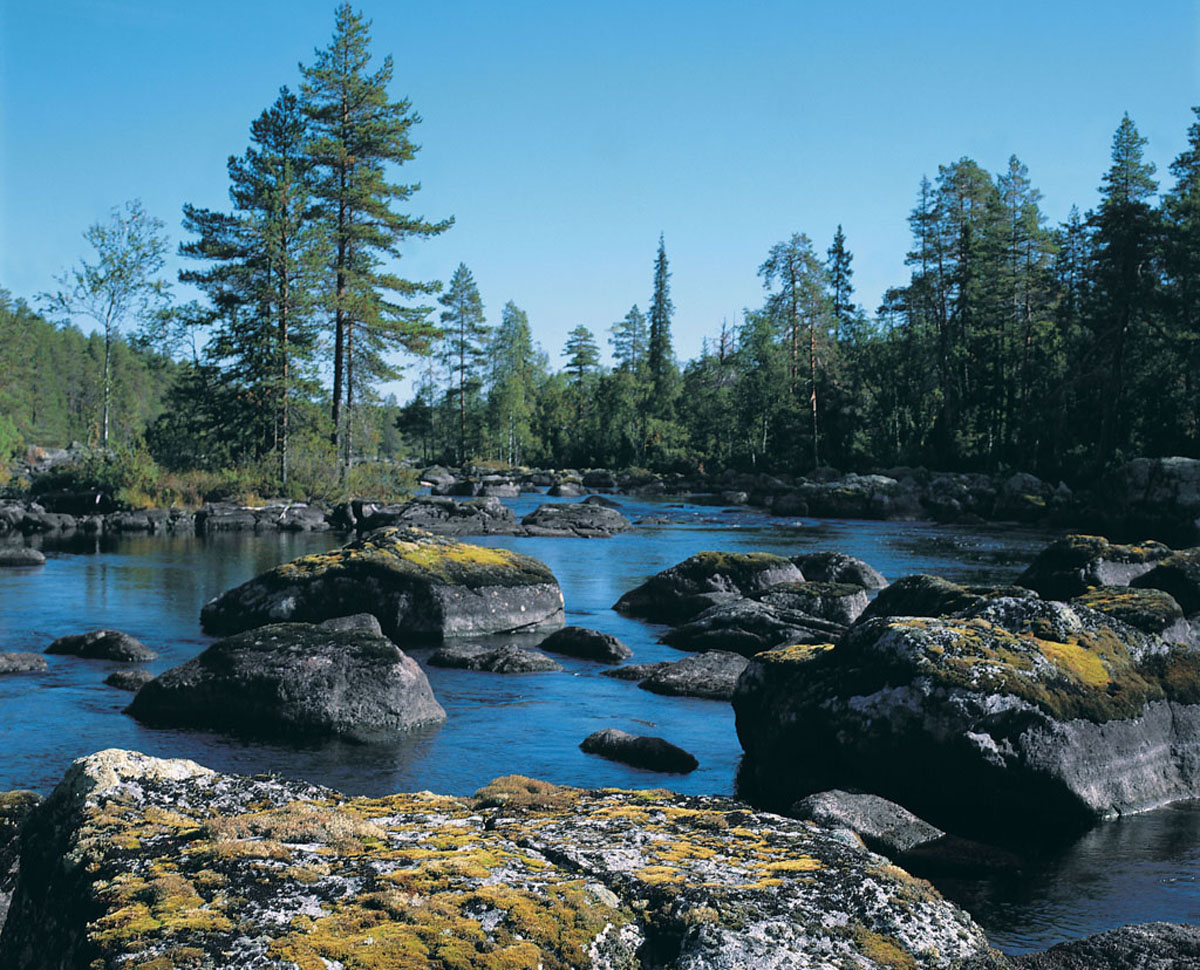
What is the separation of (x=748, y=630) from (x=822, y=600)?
2.29m

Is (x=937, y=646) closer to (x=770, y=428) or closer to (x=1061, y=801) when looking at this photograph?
(x=1061, y=801)

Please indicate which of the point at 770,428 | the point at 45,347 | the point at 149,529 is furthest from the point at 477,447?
the point at 45,347

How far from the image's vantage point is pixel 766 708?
9211mm

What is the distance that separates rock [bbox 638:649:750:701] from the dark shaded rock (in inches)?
224

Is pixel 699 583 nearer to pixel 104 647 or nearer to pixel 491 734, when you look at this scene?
pixel 491 734

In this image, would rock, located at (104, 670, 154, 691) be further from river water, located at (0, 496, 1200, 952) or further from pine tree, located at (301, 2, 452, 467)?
pine tree, located at (301, 2, 452, 467)

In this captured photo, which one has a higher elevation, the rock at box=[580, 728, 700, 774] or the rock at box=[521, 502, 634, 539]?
the rock at box=[521, 502, 634, 539]

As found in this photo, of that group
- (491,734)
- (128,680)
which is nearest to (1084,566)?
(491,734)

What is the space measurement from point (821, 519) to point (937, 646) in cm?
3835

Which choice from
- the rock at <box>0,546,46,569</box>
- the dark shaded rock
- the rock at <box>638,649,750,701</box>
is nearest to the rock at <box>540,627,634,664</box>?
the rock at <box>638,649,750,701</box>

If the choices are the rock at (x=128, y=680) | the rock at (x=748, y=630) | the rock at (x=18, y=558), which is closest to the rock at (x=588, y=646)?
the rock at (x=748, y=630)

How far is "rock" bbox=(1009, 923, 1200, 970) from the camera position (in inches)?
184

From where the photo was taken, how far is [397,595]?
15.6 m

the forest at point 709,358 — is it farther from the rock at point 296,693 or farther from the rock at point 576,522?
the rock at point 296,693
